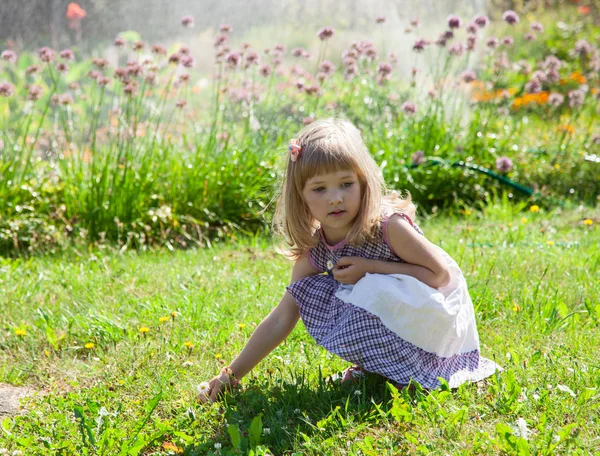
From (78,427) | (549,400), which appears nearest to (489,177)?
(549,400)

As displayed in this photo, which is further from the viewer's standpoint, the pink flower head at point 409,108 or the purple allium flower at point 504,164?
the pink flower head at point 409,108

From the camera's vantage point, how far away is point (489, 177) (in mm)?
4965

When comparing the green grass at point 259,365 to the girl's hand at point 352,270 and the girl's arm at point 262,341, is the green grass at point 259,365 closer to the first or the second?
the girl's arm at point 262,341

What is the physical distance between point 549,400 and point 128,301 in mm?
1853

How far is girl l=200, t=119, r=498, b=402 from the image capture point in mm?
2281

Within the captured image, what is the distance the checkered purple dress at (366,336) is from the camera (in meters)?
2.29

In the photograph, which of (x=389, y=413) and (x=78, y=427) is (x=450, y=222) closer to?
(x=389, y=413)

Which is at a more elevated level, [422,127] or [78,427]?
[422,127]

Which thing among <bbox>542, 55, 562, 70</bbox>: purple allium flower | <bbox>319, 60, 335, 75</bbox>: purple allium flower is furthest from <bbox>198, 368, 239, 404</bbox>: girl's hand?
<bbox>542, 55, 562, 70</bbox>: purple allium flower

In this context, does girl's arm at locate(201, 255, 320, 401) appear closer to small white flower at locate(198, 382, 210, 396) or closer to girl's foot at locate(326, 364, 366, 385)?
small white flower at locate(198, 382, 210, 396)

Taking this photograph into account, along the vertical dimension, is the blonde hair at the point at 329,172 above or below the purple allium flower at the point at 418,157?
above

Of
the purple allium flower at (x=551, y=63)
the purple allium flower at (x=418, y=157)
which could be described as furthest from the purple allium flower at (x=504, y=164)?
the purple allium flower at (x=551, y=63)

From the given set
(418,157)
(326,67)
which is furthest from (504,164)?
(326,67)

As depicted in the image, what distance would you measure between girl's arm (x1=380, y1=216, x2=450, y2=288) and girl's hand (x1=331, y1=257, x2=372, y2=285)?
0.17ft
